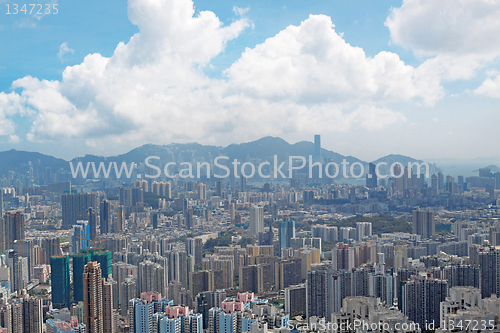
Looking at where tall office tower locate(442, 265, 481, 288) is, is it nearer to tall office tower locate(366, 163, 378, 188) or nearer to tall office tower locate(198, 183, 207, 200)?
tall office tower locate(366, 163, 378, 188)

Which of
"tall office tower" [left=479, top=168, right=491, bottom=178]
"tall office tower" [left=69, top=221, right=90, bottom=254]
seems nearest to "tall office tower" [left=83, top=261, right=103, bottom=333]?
"tall office tower" [left=69, top=221, right=90, bottom=254]

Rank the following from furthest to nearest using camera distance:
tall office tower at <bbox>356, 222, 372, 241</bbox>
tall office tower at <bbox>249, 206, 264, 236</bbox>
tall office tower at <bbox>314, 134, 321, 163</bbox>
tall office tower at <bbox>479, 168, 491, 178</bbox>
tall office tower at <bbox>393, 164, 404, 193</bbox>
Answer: tall office tower at <bbox>314, 134, 321, 163</bbox> < tall office tower at <bbox>393, 164, 404, 193</bbox> < tall office tower at <bbox>249, 206, 264, 236</bbox> < tall office tower at <bbox>479, 168, 491, 178</bbox> < tall office tower at <bbox>356, 222, 372, 241</bbox>

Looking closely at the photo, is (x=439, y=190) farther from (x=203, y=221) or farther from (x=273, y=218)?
(x=203, y=221)

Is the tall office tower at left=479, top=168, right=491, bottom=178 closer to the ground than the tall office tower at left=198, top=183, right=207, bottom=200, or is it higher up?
higher up

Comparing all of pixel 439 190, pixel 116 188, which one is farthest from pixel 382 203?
pixel 116 188

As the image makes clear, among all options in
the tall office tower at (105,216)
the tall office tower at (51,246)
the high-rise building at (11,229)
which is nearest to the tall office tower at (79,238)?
the tall office tower at (51,246)

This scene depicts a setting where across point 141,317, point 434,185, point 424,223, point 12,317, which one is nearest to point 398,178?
point 434,185

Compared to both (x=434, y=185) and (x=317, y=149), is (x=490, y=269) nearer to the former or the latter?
(x=434, y=185)
